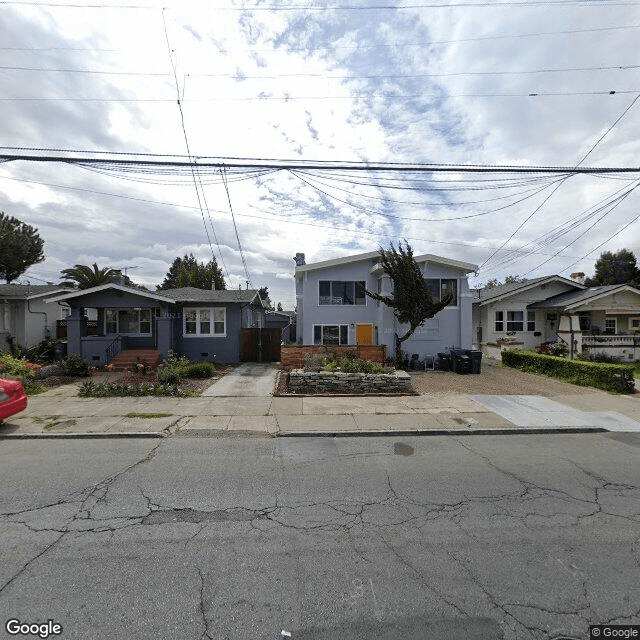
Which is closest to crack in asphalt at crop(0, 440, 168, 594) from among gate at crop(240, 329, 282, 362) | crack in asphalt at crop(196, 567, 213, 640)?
crack in asphalt at crop(196, 567, 213, 640)

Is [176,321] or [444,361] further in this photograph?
[176,321]

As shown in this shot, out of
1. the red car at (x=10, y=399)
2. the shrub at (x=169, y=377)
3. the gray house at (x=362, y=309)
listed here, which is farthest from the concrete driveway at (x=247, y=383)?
the red car at (x=10, y=399)

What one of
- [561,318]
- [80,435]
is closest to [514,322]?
[561,318]

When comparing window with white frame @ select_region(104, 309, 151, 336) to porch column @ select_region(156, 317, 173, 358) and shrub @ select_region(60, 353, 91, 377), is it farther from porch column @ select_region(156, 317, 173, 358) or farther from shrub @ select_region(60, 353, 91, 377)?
shrub @ select_region(60, 353, 91, 377)

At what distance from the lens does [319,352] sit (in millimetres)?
14844

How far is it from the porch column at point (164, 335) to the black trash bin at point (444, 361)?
42.2 ft

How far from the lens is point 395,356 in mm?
17609

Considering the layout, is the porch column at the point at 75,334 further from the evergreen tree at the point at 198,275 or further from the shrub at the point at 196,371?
the evergreen tree at the point at 198,275

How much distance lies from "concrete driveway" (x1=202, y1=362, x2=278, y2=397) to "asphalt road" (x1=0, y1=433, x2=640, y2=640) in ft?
16.4

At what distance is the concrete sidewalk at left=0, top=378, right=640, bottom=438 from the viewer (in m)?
7.41

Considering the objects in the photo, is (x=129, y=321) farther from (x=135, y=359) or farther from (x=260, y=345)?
(x=260, y=345)

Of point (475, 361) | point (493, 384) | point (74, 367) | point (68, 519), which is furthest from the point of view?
point (475, 361)

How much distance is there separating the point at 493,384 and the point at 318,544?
454 inches

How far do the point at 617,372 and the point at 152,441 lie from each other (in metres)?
14.1
